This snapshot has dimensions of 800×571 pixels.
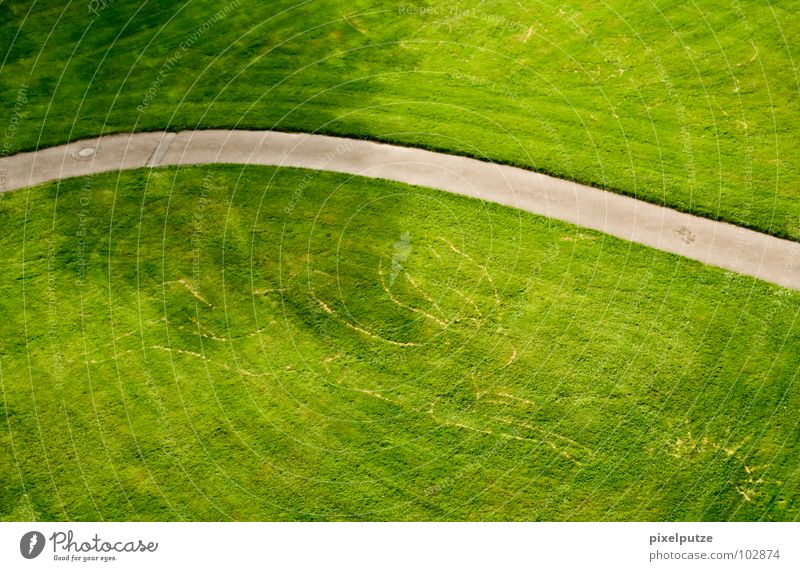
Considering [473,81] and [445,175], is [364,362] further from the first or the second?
[473,81]

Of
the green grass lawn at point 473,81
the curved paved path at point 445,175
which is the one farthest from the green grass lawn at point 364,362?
the green grass lawn at point 473,81

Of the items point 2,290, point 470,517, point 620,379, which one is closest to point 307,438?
point 470,517

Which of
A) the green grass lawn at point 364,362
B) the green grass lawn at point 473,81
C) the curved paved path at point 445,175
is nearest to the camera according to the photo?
the green grass lawn at point 364,362

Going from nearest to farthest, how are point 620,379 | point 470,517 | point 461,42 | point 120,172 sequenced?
point 470,517 < point 620,379 < point 120,172 < point 461,42

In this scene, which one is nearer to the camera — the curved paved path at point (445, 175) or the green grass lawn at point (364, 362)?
the green grass lawn at point (364, 362)

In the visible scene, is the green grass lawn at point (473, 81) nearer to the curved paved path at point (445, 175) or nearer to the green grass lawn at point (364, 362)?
the curved paved path at point (445, 175)

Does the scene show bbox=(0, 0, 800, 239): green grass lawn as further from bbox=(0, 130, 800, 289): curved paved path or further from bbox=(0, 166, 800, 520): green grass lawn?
bbox=(0, 166, 800, 520): green grass lawn

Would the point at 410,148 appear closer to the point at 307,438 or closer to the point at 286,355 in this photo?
the point at 286,355
